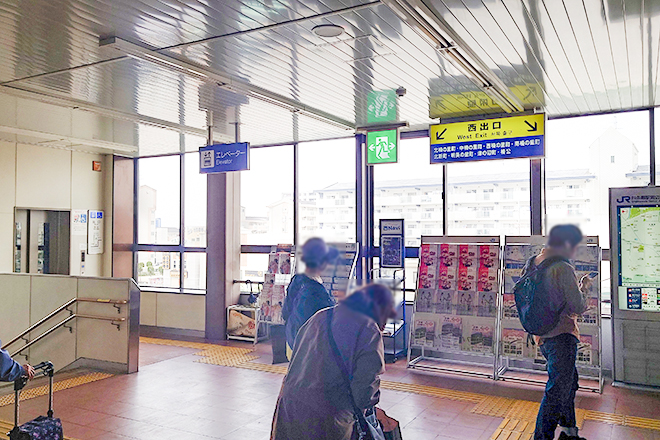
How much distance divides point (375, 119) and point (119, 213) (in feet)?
18.6

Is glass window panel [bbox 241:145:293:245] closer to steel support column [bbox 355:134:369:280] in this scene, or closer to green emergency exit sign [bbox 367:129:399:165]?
steel support column [bbox 355:134:369:280]

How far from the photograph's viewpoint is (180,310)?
31.3ft

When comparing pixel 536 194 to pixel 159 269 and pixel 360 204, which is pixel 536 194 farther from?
pixel 159 269

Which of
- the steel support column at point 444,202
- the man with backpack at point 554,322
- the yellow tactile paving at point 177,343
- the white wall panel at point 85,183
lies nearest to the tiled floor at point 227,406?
the man with backpack at point 554,322

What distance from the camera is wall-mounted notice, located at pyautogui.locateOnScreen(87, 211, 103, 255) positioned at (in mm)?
10250

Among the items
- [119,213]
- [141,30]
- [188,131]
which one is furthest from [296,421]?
[119,213]

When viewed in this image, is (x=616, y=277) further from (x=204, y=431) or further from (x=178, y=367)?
(x=178, y=367)

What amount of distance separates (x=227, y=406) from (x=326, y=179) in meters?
4.44

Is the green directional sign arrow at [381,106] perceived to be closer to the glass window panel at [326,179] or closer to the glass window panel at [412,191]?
the glass window panel at [412,191]

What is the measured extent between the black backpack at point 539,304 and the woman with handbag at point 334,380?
2.09 metres

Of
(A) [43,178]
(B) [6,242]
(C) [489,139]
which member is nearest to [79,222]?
(A) [43,178]

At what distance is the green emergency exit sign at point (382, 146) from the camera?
24.2 ft

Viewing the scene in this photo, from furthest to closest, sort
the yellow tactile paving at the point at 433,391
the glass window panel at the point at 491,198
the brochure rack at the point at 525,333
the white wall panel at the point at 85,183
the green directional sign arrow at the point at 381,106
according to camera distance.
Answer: the white wall panel at the point at 85,183, the glass window panel at the point at 491,198, the green directional sign arrow at the point at 381,106, the brochure rack at the point at 525,333, the yellow tactile paving at the point at 433,391

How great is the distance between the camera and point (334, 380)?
2.00m
